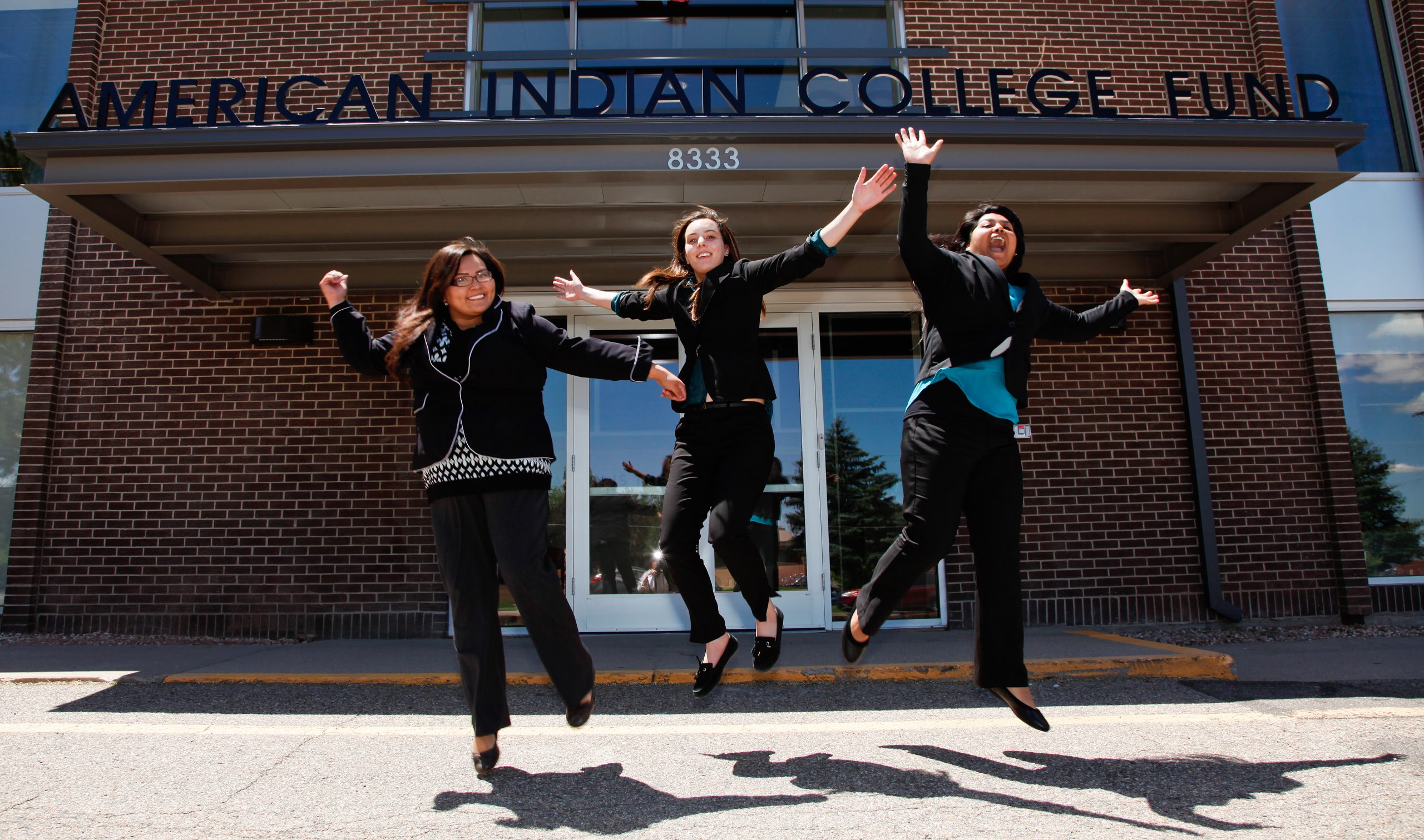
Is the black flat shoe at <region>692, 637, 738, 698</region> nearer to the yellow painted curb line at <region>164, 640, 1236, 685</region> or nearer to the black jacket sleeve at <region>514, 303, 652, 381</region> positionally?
the black jacket sleeve at <region>514, 303, 652, 381</region>

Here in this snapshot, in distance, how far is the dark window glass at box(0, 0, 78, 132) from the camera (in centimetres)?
761

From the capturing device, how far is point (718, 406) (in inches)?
129

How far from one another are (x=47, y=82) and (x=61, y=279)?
2.23 meters

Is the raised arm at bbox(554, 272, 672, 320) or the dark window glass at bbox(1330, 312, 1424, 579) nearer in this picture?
the raised arm at bbox(554, 272, 672, 320)

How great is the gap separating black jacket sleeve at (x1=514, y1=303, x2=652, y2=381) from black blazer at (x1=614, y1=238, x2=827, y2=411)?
0.30 meters

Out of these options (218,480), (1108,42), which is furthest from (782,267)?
(1108,42)

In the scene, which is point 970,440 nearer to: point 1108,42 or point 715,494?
point 715,494

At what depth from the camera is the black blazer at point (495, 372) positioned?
113 inches

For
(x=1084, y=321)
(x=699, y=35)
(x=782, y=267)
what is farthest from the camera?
(x=699, y=35)

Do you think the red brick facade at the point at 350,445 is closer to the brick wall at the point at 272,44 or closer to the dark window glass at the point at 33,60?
the brick wall at the point at 272,44

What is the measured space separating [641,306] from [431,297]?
0.87 metres

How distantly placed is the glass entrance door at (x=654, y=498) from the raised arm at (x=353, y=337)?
3690mm

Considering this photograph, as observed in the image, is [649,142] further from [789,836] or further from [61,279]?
[61,279]

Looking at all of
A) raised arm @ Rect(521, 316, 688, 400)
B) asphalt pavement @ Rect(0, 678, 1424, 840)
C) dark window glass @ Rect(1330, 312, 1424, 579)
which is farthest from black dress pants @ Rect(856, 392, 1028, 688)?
dark window glass @ Rect(1330, 312, 1424, 579)
